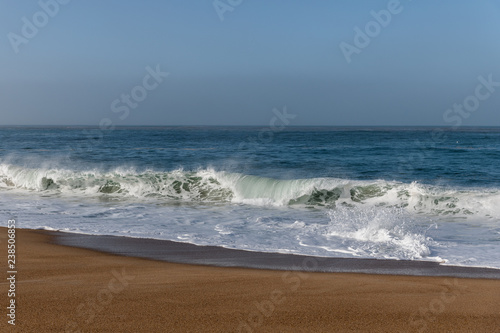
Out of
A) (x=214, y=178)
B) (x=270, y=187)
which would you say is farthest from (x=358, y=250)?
(x=214, y=178)

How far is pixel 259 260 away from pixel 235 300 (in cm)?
228

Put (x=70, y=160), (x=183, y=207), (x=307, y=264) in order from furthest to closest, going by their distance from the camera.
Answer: (x=70, y=160) < (x=183, y=207) < (x=307, y=264)

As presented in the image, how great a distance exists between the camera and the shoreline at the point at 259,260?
20.8 feet

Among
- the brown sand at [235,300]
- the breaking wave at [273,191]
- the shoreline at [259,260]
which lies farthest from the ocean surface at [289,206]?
the brown sand at [235,300]

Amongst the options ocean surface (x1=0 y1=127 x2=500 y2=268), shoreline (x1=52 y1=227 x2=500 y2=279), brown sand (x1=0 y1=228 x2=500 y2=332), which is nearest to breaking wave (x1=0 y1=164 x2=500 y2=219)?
ocean surface (x1=0 y1=127 x2=500 y2=268)

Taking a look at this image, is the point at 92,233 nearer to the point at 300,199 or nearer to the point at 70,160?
the point at 300,199

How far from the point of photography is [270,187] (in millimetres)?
15734

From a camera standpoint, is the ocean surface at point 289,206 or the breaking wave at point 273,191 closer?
the ocean surface at point 289,206

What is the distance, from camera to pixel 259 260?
695 centimetres

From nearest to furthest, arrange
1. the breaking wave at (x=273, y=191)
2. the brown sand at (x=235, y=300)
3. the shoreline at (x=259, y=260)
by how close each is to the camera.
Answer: the brown sand at (x=235, y=300) < the shoreline at (x=259, y=260) < the breaking wave at (x=273, y=191)

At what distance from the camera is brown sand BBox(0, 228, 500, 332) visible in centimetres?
405

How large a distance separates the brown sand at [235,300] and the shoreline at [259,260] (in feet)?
1.37

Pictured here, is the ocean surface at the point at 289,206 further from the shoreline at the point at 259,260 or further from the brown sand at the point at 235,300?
the brown sand at the point at 235,300

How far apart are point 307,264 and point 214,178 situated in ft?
33.7
